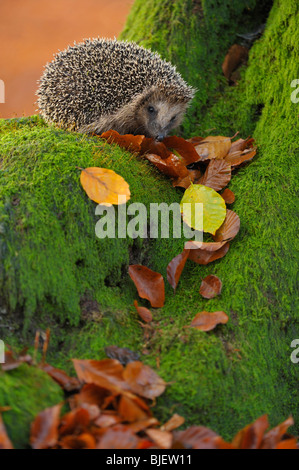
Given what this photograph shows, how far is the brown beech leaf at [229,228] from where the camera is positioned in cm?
337

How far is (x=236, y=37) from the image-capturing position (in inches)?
208

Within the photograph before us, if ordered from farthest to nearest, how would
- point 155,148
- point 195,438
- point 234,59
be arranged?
point 234,59, point 155,148, point 195,438

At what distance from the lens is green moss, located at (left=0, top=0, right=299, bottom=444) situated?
2.68 metres

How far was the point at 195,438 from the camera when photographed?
7.45ft

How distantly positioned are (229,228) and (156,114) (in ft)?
5.90

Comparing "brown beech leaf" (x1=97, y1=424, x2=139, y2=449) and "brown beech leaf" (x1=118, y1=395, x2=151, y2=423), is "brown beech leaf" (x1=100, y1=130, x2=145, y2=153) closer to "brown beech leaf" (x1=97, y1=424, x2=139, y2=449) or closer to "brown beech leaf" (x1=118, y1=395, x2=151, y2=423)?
"brown beech leaf" (x1=118, y1=395, x2=151, y2=423)

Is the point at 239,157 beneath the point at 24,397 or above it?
above

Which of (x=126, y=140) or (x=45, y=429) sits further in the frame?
(x=126, y=140)

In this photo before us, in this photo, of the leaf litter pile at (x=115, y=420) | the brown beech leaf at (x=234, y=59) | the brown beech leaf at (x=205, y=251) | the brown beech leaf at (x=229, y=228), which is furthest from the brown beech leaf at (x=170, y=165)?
the brown beech leaf at (x=234, y=59)

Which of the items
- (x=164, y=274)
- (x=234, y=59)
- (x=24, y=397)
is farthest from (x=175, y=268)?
(x=234, y=59)

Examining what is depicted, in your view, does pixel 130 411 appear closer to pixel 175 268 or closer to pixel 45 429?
pixel 45 429

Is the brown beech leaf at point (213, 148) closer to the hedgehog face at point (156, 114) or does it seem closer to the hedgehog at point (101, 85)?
the hedgehog at point (101, 85)

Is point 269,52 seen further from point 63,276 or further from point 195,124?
point 63,276

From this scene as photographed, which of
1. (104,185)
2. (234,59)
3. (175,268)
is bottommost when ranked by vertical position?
(175,268)
